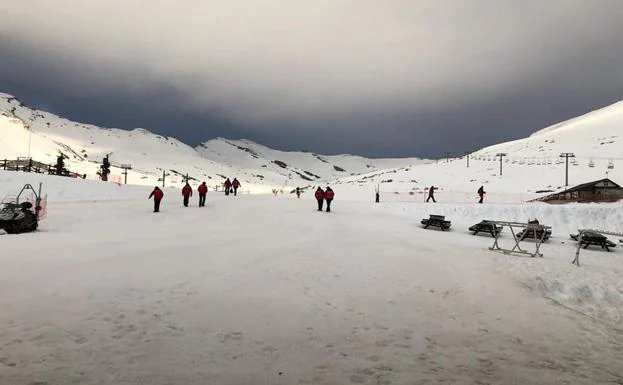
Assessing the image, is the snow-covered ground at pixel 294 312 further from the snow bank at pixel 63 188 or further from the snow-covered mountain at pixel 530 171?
the snow-covered mountain at pixel 530 171

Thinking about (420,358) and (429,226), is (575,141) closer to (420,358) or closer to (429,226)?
(429,226)

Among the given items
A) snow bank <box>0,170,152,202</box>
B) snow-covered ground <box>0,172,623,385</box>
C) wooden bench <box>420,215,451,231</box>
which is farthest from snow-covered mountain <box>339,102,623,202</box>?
snow-covered ground <box>0,172,623,385</box>

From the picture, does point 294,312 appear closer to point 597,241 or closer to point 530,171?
point 597,241

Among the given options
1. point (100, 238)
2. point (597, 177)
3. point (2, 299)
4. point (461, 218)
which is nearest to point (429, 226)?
point (461, 218)

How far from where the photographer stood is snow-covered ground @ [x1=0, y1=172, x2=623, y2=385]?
554 cm

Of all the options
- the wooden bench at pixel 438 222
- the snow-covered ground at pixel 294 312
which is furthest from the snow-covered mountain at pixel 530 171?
the snow-covered ground at pixel 294 312

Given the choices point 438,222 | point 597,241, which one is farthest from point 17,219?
point 597,241

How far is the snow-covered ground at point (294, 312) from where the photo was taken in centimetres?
554

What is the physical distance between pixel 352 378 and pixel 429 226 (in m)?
20.1

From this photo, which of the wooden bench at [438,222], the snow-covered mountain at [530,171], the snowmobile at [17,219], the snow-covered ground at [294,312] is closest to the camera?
the snow-covered ground at [294,312]

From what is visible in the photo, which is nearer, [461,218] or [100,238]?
[100,238]

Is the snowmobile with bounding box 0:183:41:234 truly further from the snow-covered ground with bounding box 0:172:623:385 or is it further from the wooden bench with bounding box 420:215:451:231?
the wooden bench with bounding box 420:215:451:231

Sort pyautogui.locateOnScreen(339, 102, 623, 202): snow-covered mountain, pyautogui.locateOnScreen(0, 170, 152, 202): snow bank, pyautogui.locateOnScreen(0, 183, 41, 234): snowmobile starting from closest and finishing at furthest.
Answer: pyautogui.locateOnScreen(0, 183, 41, 234): snowmobile < pyautogui.locateOnScreen(0, 170, 152, 202): snow bank < pyautogui.locateOnScreen(339, 102, 623, 202): snow-covered mountain

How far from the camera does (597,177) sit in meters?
67.4
